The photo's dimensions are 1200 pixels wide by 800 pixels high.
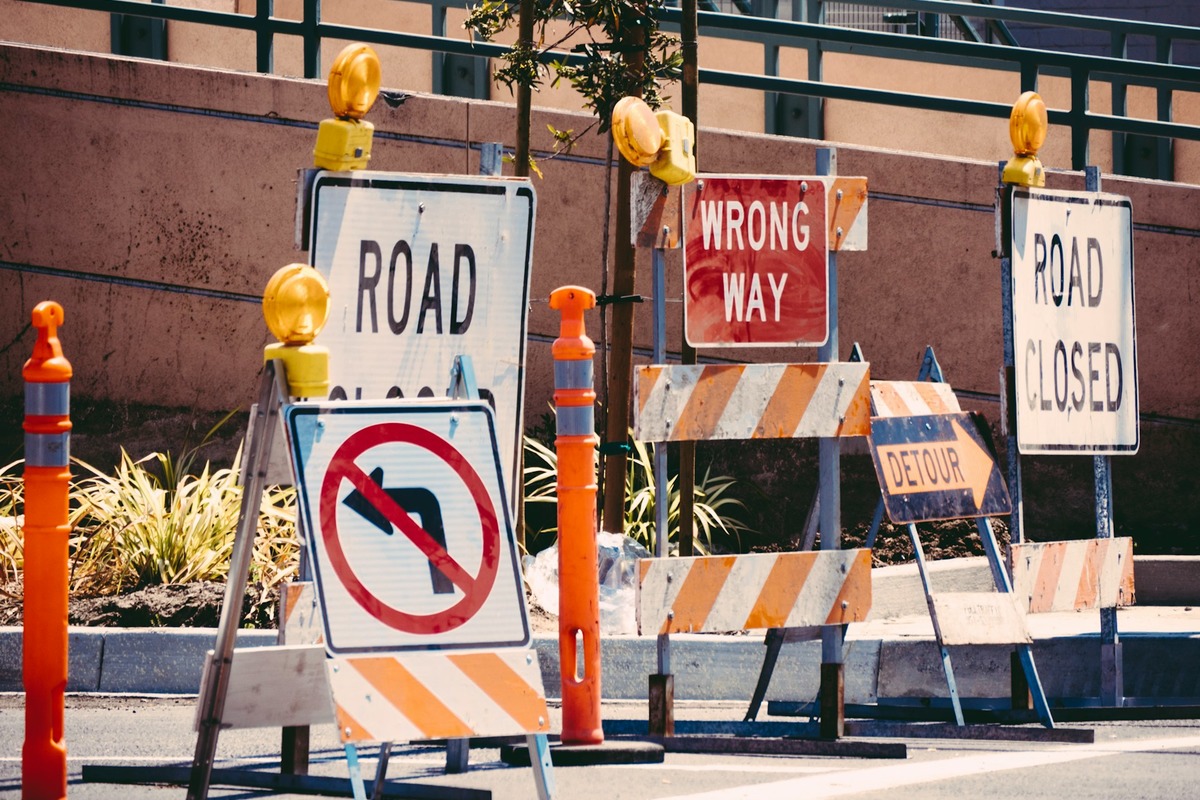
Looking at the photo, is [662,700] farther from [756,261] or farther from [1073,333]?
[1073,333]

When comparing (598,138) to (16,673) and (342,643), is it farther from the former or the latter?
(342,643)

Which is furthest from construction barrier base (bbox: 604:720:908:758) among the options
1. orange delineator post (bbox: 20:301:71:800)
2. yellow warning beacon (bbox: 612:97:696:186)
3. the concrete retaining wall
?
the concrete retaining wall

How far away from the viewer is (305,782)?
6109mm

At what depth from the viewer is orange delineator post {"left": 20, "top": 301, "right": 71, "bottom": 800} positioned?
18.6 ft

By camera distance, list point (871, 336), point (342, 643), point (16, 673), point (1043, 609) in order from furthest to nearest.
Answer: point (871, 336) → point (16, 673) → point (1043, 609) → point (342, 643)

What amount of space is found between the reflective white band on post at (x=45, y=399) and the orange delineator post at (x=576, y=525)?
1651 mm

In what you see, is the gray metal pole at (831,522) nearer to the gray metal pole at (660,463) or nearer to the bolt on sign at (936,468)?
the bolt on sign at (936,468)

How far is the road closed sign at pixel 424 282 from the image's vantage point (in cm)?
648

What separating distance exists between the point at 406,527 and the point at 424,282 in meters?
1.47

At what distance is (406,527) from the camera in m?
5.39

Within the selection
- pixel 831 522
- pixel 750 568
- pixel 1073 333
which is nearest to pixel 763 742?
pixel 750 568

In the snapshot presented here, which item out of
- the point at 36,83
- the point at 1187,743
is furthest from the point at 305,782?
the point at 36,83

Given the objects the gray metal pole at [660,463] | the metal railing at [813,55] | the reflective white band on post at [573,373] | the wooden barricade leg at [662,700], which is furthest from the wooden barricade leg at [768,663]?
the metal railing at [813,55]

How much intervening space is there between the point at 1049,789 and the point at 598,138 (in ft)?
24.2
